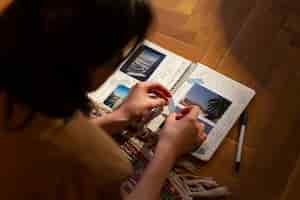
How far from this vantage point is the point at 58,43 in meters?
0.64

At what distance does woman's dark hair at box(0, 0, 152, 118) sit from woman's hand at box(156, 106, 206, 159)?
0.41 meters

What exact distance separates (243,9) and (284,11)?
0.10 metres

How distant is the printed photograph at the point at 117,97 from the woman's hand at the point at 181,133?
15 cm

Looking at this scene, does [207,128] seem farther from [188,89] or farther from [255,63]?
[255,63]

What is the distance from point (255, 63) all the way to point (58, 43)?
791 mm

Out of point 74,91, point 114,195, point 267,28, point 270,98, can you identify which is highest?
point 267,28

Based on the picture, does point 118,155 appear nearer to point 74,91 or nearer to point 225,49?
point 74,91

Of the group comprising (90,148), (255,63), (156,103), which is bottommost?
(90,148)

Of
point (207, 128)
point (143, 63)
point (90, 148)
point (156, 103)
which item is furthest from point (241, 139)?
point (90, 148)

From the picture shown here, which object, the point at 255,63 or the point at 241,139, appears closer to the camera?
the point at 241,139

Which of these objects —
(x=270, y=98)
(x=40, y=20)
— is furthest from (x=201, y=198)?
A: (x=40, y=20)

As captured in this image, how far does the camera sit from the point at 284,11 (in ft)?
4.73

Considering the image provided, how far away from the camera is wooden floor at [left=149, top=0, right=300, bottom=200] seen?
118 centimetres

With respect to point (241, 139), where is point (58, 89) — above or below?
below
